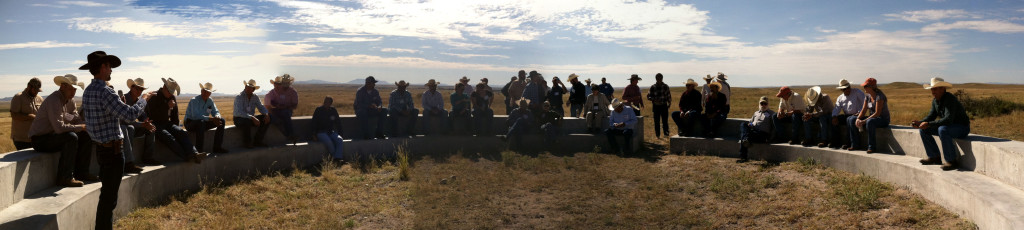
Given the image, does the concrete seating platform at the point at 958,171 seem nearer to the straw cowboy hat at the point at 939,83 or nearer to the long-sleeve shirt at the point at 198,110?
the straw cowboy hat at the point at 939,83

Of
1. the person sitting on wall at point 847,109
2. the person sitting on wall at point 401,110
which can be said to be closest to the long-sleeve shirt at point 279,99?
the person sitting on wall at point 401,110

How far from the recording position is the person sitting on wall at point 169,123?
29.6 ft

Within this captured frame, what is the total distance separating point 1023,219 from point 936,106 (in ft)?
10.4

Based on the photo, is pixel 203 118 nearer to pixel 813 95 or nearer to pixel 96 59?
pixel 96 59

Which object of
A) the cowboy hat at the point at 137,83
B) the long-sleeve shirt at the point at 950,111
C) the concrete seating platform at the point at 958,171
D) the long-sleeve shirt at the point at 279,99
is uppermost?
the cowboy hat at the point at 137,83

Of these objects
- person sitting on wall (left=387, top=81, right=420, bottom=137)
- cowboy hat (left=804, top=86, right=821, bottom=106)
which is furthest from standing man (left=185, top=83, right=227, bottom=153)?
cowboy hat (left=804, top=86, right=821, bottom=106)

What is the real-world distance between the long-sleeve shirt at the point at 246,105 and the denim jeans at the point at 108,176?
461 centimetres

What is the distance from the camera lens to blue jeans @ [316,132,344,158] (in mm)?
12172

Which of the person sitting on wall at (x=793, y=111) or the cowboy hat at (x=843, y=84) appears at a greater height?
the cowboy hat at (x=843, y=84)

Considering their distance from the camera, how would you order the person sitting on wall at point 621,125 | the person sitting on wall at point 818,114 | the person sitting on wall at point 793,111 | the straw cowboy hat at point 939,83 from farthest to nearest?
1. the person sitting on wall at point 621,125
2. the person sitting on wall at point 793,111
3. the person sitting on wall at point 818,114
4. the straw cowboy hat at point 939,83

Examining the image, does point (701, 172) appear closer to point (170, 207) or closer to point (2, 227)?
point (170, 207)

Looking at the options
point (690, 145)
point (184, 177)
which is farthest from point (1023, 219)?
point (184, 177)

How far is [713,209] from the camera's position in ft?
26.8

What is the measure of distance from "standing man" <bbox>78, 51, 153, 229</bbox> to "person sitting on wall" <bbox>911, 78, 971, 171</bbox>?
372 inches
